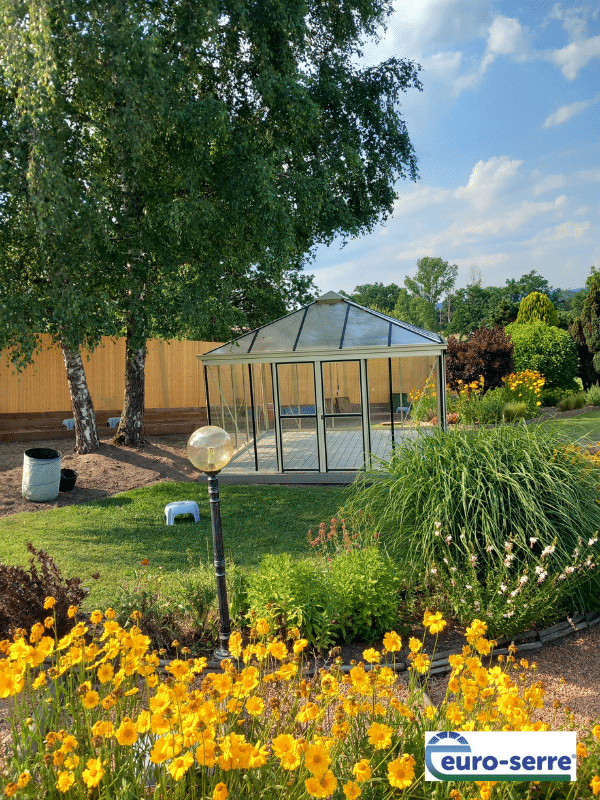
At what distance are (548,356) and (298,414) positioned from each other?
11865mm

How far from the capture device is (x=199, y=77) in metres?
11.5

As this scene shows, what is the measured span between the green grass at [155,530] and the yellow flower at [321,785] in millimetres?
3686

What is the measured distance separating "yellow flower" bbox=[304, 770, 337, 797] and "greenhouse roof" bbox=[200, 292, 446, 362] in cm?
862

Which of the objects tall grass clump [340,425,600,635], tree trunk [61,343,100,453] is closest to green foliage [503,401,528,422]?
tree trunk [61,343,100,453]

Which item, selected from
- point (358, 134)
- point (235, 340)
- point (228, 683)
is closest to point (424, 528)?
point (228, 683)

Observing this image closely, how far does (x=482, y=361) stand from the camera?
55.5 feet

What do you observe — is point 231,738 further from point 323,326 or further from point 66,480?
point 323,326

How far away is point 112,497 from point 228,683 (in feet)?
26.1

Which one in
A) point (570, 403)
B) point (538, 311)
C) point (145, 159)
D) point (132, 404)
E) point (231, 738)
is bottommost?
point (570, 403)

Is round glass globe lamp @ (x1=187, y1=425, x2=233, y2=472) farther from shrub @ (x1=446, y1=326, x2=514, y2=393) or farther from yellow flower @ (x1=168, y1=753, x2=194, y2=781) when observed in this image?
shrub @ (x1=446, y1=326, x2=514, y2=393)

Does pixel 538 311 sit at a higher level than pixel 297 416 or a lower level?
higher

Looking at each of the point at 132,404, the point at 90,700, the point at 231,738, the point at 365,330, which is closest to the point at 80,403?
the point at 132,404

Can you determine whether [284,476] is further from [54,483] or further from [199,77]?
[199,77]

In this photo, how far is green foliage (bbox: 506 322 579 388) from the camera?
64.3 ft
